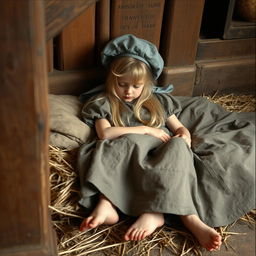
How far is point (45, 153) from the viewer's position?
0.94 m

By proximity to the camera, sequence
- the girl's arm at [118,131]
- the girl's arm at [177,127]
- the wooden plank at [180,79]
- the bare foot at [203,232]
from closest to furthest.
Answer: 1. the bare foot at [203,232]
2. the girl's arm at [118,131]
3. the girl's arm at [177,127]
4. the wooden plank at [180,79]

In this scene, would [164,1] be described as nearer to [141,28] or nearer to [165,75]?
[141,28]

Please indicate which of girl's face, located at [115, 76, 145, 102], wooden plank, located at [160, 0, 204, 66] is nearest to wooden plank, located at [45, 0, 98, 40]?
girl's face, located at [115, 76, 145, 102]

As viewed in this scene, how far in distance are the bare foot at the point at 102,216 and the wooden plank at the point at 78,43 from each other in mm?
712

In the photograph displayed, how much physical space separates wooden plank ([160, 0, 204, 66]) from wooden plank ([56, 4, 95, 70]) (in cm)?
35

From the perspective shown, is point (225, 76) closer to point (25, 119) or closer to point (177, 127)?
point (177, 127)

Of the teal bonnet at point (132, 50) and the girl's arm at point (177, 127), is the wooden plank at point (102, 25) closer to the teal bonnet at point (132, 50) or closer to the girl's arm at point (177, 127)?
the teal bonnet at point (132, 50)

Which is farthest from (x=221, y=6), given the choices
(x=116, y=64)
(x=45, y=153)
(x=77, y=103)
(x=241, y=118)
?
(x=45, y=153)

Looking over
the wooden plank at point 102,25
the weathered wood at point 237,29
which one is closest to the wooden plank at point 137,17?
the wooden plank at point 102,25

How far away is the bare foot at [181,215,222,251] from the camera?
1.27 m

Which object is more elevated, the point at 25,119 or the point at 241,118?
the point at 25,119

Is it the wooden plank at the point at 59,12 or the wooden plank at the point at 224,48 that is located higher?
the wooden plank at the point at 59,12

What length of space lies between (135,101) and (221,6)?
2.53ft

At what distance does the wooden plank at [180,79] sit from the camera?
1.94 meters
